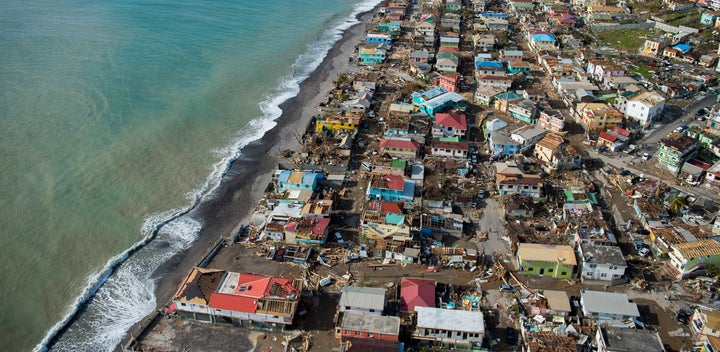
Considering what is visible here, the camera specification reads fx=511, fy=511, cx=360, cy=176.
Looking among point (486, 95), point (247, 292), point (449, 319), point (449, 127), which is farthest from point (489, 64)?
point (247, 292)

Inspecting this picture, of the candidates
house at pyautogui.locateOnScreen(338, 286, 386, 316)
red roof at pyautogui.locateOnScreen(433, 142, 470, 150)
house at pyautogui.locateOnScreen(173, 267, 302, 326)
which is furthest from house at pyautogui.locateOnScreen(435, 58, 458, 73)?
house at pyautogui.locateOnScreen(173, 267, 302, 326)

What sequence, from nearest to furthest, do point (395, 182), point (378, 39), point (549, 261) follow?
point (549, 261), point (395, 182), point (378, 39)

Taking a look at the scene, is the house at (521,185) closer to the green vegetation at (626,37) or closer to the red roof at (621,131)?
the red roof at (621,131)

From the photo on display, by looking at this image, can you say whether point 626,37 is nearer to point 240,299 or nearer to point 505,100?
point 505,100

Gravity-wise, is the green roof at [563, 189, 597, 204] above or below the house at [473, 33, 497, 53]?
below

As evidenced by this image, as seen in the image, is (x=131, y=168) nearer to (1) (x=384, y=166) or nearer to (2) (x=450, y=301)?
(1) (x=384, y=166)

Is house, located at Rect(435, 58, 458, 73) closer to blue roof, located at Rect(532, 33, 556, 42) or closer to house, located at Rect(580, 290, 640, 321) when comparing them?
blue roof, located at Rect(532, 33, 556, 42)

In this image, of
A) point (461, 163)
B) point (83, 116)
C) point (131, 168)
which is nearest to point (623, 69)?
point (461, 163)
